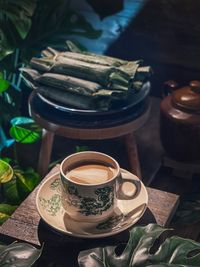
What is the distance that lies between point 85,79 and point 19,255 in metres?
0.77

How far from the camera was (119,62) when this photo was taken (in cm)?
166

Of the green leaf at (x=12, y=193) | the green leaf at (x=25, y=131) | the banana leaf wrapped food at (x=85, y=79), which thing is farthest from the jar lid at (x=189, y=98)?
the green leaf at (x=12, y=193)

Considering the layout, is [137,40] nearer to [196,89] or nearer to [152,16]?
[152,16]

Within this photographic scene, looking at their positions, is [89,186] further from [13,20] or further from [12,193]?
[13,20]

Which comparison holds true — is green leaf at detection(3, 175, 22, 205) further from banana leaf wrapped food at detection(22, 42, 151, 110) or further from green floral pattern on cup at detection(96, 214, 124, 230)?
green floral pattern on cup at detection(96, 214, 124, 230)

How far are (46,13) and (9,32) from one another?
185mm

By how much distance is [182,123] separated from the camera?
5.60 feet

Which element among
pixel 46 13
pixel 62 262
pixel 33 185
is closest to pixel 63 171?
pixel 62 262

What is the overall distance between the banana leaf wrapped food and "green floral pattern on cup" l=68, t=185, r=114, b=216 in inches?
21.6

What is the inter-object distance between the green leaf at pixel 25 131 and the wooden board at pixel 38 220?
63 centimetres

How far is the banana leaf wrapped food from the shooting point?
5.00 ft

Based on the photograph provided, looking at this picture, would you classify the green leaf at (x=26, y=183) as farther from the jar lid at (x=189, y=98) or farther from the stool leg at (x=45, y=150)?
the jar lid at (x=189, y=98)

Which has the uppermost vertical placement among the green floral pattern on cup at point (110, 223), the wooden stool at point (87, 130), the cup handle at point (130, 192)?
the cup handle at point (130, 192)

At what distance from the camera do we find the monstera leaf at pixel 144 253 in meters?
0.92
